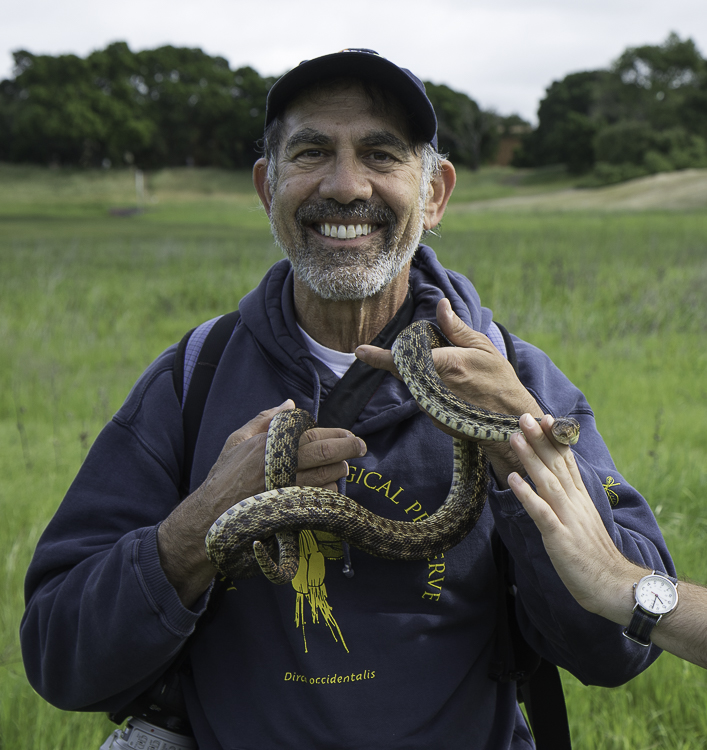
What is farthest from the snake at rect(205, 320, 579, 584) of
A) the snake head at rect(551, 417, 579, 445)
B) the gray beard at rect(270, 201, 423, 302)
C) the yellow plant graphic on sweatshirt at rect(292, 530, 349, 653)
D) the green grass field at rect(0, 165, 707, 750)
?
the green grass field at rect(0, 165, 707, 750)

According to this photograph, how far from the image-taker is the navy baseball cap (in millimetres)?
3062

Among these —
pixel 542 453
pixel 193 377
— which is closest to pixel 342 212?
pixel 193 377

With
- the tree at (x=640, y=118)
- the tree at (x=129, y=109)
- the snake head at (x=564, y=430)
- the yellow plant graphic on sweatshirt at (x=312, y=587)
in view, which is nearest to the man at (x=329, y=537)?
the yellow plant graphic on sweatshirt at (x=312, y=587)

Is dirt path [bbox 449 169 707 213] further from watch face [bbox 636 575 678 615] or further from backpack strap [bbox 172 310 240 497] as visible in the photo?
watch face [bbox 636 575 678 615]

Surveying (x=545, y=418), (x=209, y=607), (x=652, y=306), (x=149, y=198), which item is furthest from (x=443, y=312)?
(x=149, y=198)

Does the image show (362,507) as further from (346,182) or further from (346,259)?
(346,182)

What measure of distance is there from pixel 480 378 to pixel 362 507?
0.74m

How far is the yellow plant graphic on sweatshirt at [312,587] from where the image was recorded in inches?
109

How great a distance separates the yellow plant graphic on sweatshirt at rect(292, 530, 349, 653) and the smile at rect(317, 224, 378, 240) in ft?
4.77

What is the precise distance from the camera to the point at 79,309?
39.7ft

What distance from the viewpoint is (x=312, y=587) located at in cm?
281

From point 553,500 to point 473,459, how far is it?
1.93 feet

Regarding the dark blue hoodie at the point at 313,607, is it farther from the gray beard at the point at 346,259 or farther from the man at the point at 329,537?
the gray beard at the point at 346,259

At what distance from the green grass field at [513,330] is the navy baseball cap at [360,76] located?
120cm
